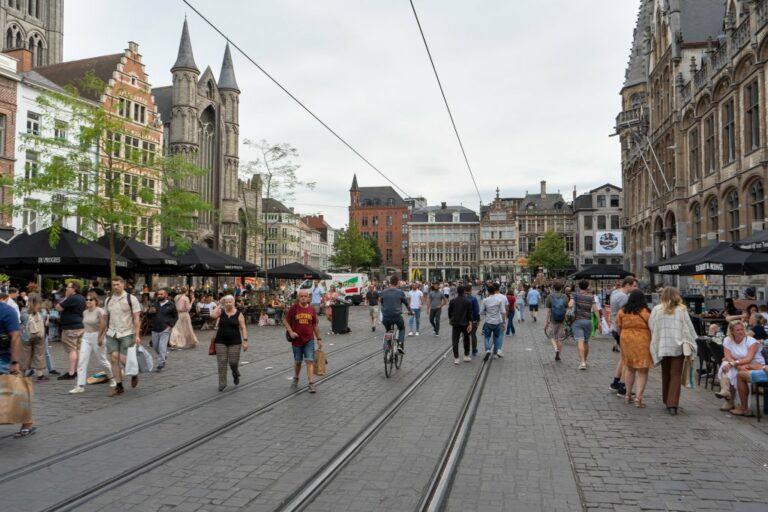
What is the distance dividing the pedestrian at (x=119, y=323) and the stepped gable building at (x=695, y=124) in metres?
22.3

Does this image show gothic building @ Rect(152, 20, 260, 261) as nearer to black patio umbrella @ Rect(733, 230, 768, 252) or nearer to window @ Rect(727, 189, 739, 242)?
window @ Rect(727, 189, 739, 242)

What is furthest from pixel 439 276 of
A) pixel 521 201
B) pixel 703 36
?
pixel 703 36

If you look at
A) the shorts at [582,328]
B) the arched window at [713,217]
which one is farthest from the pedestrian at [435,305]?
the arched window at [713,217]

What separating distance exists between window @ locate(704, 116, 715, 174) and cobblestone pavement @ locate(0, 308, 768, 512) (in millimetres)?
22693

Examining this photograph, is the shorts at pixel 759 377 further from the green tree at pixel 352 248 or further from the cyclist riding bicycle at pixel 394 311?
the green tree at pixel 352 248

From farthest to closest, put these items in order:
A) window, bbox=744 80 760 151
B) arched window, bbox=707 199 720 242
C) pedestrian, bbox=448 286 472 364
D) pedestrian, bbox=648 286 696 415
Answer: arched window, bbox=707 199 720 242 < window, bbox=744 80 760 151 < pedestrian, bbox=448 286 472 364 < pedestrian, bbox=648 286 696 415

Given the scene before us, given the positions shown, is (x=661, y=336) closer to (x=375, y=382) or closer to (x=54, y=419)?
(x=375, y=382)

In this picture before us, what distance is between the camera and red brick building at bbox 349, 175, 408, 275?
12588cm

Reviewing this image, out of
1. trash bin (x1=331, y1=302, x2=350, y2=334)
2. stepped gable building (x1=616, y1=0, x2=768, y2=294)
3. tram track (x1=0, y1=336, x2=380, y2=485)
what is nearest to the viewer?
tram track (x1=0, y1=336, x2=380, y2=485)

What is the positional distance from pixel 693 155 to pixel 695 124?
163 centimetres

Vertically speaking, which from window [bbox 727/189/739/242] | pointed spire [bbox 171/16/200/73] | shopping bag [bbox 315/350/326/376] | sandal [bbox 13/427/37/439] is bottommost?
sandal [bbox 13/427/37/439]

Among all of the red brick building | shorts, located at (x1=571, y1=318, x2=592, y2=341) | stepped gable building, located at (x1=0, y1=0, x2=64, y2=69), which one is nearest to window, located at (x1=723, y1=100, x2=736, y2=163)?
shorts, located at (x1=571, y1=318, x2=592, y2=341)

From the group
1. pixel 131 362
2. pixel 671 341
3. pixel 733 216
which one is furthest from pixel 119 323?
pixel 733 216

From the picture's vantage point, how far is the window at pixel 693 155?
31359 mm
